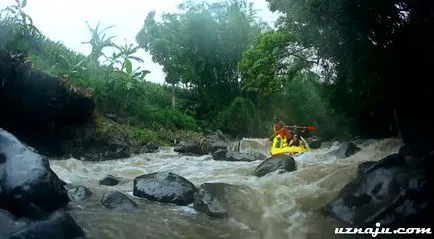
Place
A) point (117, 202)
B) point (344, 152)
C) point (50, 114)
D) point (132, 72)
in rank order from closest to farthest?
1. point (117, 202)
2. point (344, 152)
3. point (50, 114)
4. point (132, 72)

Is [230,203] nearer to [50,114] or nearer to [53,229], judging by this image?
[53,229]

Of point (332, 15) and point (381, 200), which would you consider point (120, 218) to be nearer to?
point (381, 200)

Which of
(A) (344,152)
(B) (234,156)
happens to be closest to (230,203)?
(B) (234,156)

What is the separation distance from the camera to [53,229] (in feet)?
12.4

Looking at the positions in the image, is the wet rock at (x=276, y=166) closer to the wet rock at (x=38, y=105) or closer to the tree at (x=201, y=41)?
the wet rock at (x=38, y=105)

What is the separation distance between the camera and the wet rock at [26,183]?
164 inches

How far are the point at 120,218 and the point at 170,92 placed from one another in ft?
66.8

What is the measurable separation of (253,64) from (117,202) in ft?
30.4

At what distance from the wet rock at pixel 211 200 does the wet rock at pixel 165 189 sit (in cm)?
18

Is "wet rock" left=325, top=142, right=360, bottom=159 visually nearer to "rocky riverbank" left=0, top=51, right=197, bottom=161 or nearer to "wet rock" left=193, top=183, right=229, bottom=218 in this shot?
"wet rock" left=193, top=183, right=229, bottom=218

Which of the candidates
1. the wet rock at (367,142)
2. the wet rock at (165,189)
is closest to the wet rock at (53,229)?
the wet rock at (165,189)

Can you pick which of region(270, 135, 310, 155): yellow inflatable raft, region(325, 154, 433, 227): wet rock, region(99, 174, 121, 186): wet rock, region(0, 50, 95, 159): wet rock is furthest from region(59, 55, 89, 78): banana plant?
region(325, 154, 433, 227): wet rock

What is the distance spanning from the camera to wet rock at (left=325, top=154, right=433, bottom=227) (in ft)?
13.4

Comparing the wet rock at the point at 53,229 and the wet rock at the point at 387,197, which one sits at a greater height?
the wet rock at the point at 387,197
